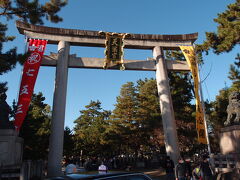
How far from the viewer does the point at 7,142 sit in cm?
880

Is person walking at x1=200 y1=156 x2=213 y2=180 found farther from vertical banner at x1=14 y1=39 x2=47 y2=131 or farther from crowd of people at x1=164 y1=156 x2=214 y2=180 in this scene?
vertical banner at x1=14 y1=39 x2=47 y2=131

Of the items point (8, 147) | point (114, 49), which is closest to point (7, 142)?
point (8, 147)

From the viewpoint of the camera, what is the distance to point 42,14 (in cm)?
970

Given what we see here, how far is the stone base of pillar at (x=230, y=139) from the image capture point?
31.6 ft

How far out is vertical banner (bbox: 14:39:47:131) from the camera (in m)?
11.3

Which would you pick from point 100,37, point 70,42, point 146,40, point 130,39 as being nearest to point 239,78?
point 146,40

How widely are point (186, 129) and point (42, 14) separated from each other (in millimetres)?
15981

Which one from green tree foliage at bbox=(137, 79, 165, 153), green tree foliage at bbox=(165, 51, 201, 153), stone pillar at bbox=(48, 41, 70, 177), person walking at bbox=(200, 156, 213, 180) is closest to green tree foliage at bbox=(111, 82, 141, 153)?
green tree foliage at bbox=(137, 79, 165, 153)

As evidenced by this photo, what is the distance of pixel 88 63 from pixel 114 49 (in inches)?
78.5

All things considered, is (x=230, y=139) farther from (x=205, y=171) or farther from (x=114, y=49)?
(x=114, y=49)

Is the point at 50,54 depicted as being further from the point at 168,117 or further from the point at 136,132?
the point at 136,132

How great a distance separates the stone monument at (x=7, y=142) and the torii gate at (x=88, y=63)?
2.51 metres

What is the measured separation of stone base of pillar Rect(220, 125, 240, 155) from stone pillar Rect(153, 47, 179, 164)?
3.02 m

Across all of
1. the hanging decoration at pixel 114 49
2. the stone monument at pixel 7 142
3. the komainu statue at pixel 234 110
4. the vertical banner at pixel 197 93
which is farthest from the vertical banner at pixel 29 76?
the komainu statue at pixel 234 110
